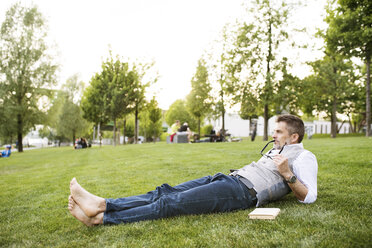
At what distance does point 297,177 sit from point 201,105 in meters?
27.5

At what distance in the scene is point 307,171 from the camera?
3322mm

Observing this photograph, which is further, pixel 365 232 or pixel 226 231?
pixel 226 231

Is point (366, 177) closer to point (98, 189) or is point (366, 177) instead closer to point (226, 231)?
point (226, 231)

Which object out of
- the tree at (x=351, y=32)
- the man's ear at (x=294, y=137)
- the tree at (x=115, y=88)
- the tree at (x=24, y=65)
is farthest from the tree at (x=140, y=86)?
the man's ear at (x=294, y=137)

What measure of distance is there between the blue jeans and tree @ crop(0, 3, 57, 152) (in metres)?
26.8

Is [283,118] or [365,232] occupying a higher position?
[283,118]

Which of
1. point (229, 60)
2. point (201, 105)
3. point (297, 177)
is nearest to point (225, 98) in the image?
point (201, 105)

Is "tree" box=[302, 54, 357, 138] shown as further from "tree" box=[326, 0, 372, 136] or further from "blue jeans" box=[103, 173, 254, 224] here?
"blue jeans" box=[103, 173, 254, 224]

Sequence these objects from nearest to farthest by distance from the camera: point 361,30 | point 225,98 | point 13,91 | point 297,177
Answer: point 297,177 → point 361,30 → point 13,91 → point 225,98

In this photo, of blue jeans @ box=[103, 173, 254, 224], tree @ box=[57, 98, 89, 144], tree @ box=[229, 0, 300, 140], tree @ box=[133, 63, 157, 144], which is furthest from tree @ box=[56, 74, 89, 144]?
blue jeans @ box=[103, 173, 254, 224]

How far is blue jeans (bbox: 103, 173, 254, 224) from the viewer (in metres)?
3.08

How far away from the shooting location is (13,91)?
86.9ft

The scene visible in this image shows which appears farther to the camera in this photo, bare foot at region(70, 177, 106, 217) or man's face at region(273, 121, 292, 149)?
man's face at region(273, 121, 292, 149)

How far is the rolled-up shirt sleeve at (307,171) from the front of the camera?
3326 millimetres
